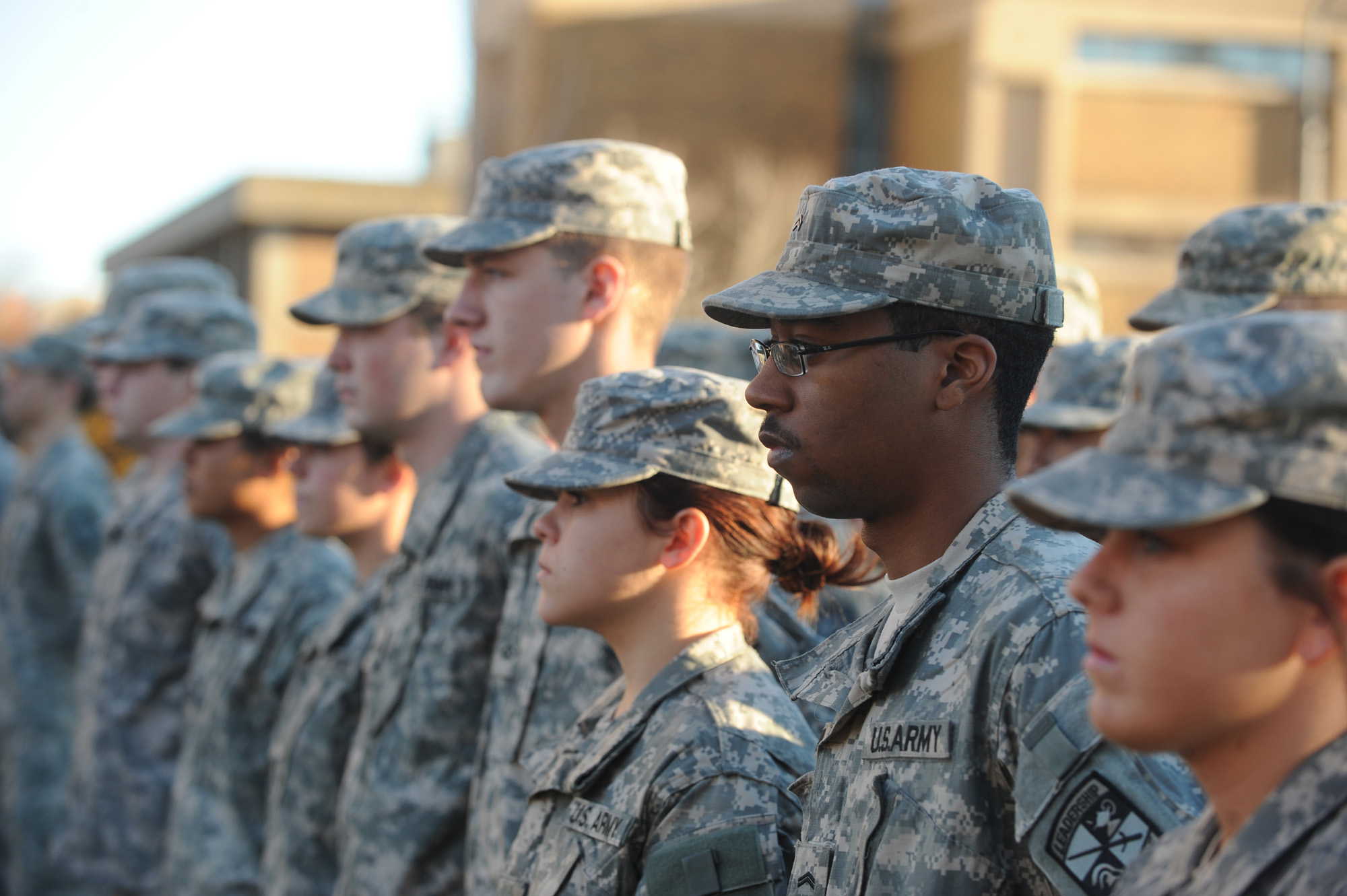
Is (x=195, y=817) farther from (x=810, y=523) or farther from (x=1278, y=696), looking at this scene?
(x=1278, y=696)

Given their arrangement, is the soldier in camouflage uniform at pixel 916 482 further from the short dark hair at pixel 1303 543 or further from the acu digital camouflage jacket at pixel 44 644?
the acu digital camouflage jacket at pixel 44 644

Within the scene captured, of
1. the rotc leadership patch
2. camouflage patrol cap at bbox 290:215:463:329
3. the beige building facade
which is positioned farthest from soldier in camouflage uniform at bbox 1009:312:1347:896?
the beige building facade

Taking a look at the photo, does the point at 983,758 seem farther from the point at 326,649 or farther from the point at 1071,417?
the point at 326,649

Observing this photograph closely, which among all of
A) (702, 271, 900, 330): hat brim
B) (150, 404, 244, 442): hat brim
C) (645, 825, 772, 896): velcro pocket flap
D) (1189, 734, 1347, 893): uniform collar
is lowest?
(150, 404, 244, 442): hat brim

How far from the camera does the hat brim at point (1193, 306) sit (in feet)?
13.1

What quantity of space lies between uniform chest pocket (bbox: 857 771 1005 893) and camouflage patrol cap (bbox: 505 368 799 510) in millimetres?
1060

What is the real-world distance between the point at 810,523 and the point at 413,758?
1.52 metres

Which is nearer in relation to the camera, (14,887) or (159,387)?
(159,387)

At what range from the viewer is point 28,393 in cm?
945

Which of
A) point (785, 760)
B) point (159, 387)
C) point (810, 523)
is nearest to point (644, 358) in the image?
point (810, 523)

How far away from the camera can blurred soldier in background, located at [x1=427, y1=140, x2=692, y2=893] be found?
12.7ft

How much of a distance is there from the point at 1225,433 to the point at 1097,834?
2.06ft

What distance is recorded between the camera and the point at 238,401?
6.31 meters

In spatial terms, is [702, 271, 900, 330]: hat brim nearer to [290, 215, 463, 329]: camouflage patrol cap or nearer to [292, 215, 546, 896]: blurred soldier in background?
[292, 215, 546, 896]: blurred soldier in background
